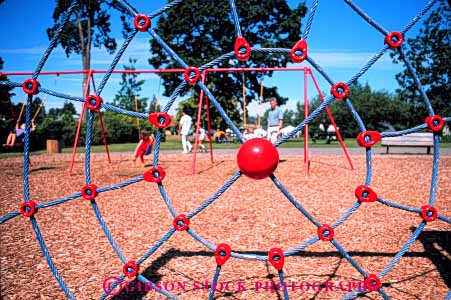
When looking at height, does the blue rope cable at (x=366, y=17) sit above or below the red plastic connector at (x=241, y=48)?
above

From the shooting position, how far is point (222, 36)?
106 feet

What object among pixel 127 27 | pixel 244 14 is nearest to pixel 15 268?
pixel 127 27

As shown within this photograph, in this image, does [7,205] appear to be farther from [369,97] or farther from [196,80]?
[369,97]

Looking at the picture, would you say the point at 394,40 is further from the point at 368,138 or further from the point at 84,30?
the point at 84,30

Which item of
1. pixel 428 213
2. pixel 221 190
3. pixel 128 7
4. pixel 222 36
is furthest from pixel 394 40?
pixel 222 36

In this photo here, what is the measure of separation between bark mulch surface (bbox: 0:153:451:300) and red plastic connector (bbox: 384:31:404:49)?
195 centimetres

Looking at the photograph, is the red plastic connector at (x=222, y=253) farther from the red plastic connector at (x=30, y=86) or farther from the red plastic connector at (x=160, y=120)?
the red plastic connector at (x=30, y=86)

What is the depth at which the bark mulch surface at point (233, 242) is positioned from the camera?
3174mm

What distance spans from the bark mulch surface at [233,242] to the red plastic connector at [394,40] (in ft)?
6.41

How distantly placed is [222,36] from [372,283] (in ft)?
104

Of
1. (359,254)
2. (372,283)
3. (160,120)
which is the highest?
(160,120)

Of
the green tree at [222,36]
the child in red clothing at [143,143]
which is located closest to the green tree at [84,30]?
the green tree at [222,36]

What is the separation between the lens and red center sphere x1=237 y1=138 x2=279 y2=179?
210 cm

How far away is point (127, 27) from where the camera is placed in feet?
100.0
